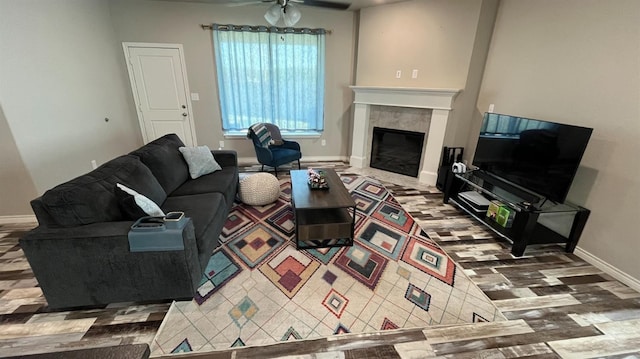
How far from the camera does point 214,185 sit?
273 centimetres

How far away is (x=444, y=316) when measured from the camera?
5.85ft

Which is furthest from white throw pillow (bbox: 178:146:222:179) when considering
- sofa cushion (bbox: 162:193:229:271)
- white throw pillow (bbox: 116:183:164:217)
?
white throw pillow (bbox: 116:183:164:217)

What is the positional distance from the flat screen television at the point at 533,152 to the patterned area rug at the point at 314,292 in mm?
1173

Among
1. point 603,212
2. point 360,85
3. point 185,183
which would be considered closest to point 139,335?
point 185,183

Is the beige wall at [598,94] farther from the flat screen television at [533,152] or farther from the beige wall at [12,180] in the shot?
the beige wall at [12,180]

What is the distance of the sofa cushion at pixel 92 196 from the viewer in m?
1.61

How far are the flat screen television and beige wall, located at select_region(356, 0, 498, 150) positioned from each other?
2.69 feet

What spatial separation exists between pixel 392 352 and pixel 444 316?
51 cm

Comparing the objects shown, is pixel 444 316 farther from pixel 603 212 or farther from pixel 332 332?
pixel 603 212

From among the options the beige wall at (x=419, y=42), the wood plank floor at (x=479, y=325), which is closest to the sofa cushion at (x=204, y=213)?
the wood plank floor at (x=479, y=325)

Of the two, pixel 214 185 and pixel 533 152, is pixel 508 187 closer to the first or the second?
pixel 533 152

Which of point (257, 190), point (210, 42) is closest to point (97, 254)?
point (257, 190)

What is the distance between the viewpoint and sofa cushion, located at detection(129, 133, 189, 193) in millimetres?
2521

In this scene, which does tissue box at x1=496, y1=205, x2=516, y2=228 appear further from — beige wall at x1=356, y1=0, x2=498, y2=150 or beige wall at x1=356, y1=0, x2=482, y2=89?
beige wall at x1=356, y1=0, x2=482, y2=89
